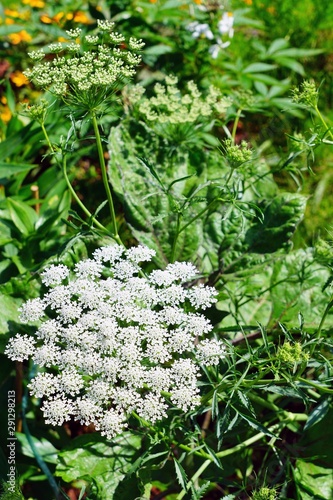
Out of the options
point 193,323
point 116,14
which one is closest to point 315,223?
point 116,14

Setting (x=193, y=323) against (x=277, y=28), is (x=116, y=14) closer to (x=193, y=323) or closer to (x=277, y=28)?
(x=277, y=28)

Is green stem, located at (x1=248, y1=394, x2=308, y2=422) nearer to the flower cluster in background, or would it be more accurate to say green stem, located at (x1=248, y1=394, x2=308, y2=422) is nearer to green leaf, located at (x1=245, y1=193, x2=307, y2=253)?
green leaf, located at (x1=245, y1=193, x2=307, y2=253)

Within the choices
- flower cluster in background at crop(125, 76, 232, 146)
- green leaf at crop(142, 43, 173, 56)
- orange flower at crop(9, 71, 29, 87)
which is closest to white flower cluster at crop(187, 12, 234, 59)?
green leaf at crop(142, 43, 173, 56)

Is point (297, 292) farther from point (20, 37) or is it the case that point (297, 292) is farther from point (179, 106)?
point (20, 37)

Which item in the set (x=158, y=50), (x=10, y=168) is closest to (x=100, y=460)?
(x=10, y=168)

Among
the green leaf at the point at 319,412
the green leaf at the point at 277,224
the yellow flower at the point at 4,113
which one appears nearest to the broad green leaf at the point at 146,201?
the green leaf at the point at 277,224

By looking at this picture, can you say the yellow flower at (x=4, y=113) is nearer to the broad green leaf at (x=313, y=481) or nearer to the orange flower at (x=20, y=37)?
the orange flower at (x=20, y=37)
